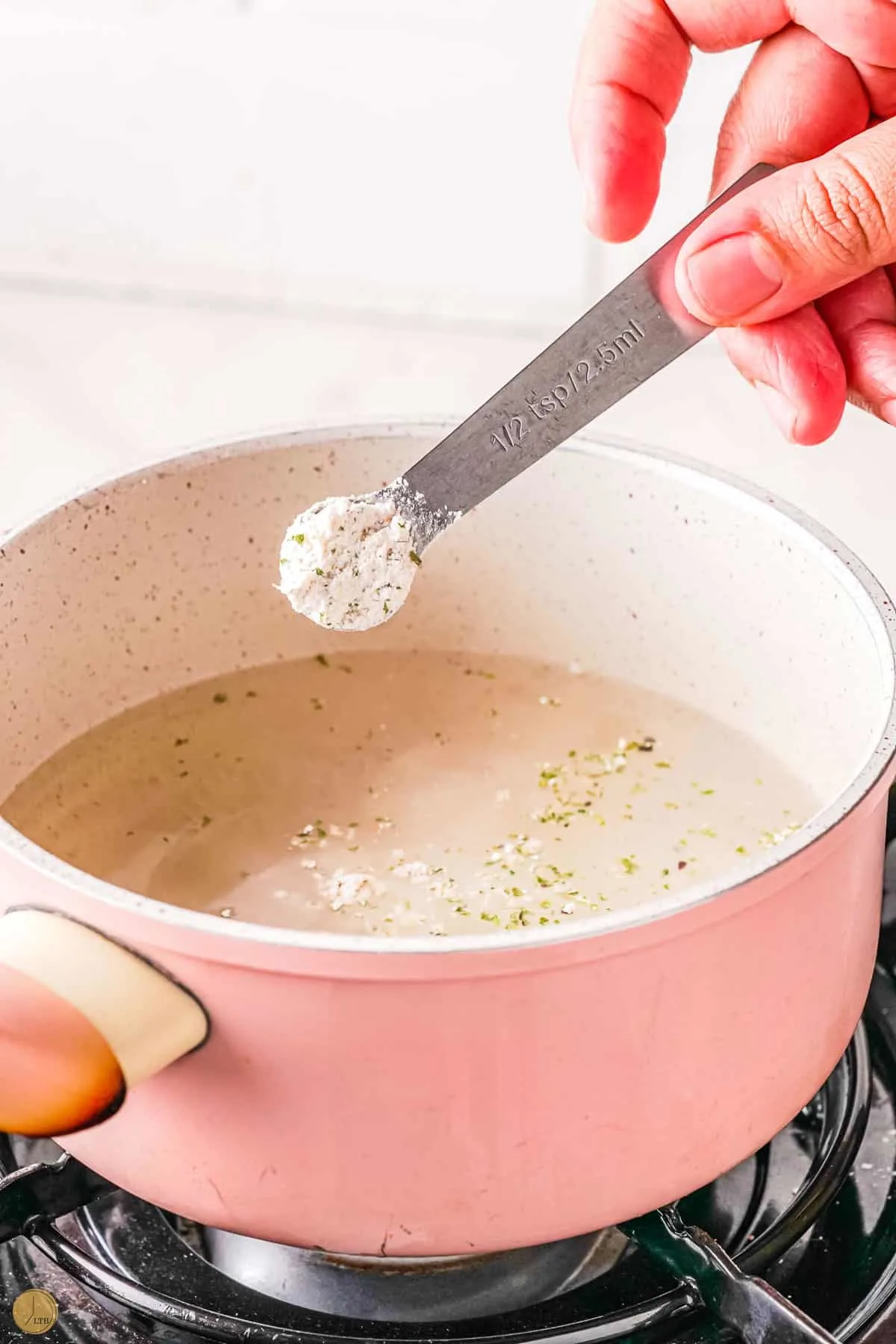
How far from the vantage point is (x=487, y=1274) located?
605 millimetres

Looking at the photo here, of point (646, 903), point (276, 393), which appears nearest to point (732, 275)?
point (646, 903)

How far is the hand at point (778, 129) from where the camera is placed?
0.75m

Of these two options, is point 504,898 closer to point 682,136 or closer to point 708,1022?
point 708,1022

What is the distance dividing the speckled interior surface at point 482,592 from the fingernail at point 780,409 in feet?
0.14

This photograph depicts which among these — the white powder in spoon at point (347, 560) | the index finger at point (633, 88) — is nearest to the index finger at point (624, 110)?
the index finger at point (633, 88)

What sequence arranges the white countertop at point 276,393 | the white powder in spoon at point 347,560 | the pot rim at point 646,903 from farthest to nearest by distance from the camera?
the white countertop at point 276,393, the white powder in spoon at point 347,560, the pot rim at point 646,903

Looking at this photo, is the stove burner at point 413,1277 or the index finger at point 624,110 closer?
the stove burner at point 413,1277

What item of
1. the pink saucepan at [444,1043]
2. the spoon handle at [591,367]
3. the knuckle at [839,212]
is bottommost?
the pink saucepan at [444,1043]

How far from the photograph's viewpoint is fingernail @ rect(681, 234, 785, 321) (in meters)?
0.64

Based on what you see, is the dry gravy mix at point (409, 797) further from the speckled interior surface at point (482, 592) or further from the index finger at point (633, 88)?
the index finger at point (633, 88)

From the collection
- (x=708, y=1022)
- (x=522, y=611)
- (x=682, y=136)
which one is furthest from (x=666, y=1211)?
(x=682, y=136)

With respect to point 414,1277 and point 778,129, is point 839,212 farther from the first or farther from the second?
point 414,1277

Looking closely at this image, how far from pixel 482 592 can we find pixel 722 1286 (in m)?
0.46

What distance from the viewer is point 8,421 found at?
1.45 m
